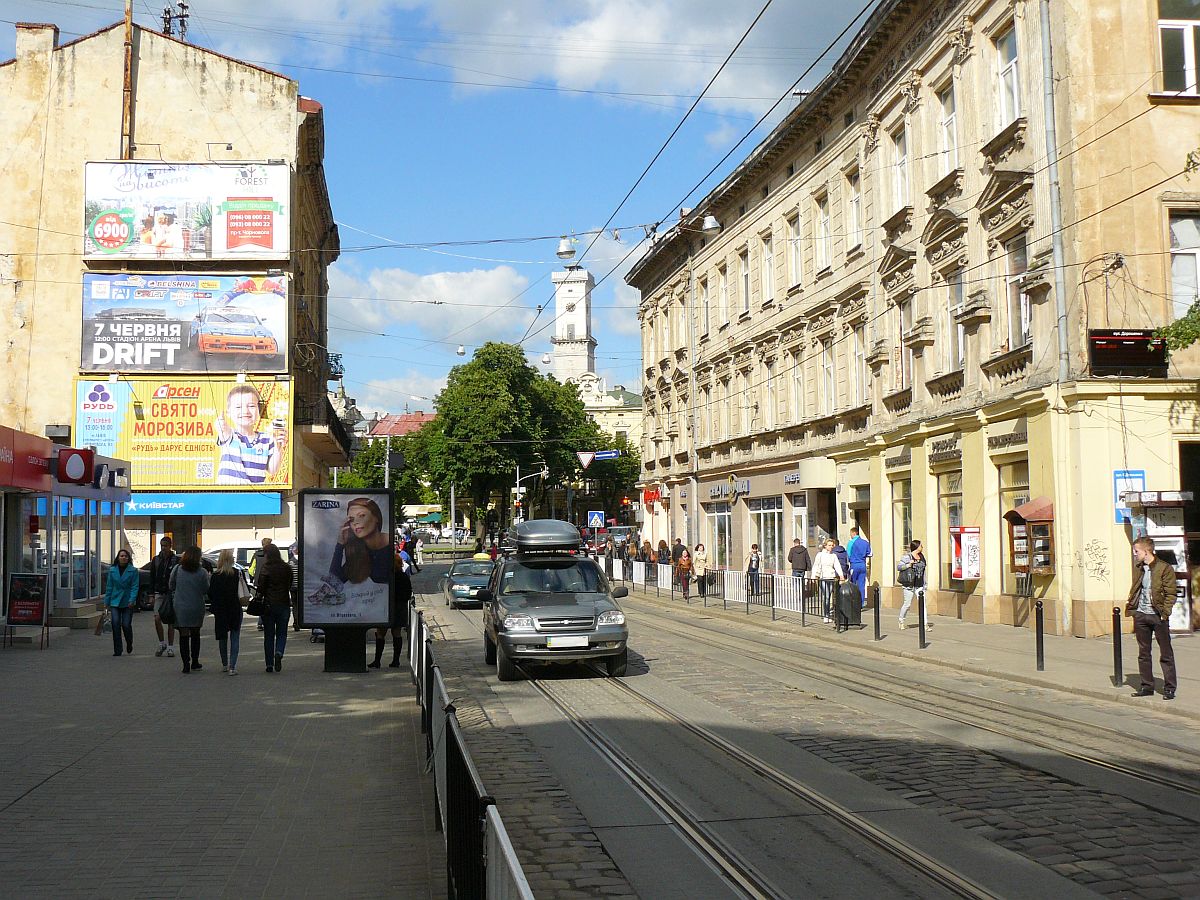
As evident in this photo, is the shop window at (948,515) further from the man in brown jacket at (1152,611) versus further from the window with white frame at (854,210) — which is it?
the man in brown jacket at (1152,611)

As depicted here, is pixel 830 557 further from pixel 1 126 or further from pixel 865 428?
pixel 1 126

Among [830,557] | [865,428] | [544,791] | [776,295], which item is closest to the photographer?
[544,791]

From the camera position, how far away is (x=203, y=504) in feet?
130

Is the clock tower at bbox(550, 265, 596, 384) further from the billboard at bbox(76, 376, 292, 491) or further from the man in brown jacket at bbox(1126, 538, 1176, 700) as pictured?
the man in brown jacket at bbox(1126, 538, 1176, 700)

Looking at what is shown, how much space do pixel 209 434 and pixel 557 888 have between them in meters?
36.1

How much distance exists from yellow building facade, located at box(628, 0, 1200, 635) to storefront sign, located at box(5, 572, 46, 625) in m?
Result: 16.8

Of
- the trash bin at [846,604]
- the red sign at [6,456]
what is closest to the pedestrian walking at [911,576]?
the trash bin at [846,604]

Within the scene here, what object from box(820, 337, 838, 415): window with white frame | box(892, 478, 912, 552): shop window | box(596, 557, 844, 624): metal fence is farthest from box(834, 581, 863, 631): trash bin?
box(820, 337, 838, 415): window with white frame

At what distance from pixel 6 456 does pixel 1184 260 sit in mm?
20742

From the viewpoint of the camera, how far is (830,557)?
968 inches

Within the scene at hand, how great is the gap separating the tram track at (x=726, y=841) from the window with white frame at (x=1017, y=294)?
12770 mm

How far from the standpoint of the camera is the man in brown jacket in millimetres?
12664

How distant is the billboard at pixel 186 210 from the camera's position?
128 ft

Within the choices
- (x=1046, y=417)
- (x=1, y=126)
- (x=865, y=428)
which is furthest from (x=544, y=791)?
(x=1, y=126)
